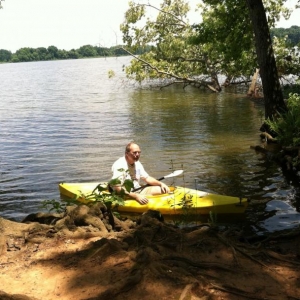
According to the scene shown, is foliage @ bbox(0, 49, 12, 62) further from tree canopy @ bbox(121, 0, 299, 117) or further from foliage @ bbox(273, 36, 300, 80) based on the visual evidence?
foliage @ bbox(273, 36, 300, 80)

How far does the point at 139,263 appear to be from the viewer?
4.10m

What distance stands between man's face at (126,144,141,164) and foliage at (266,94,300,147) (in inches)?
189

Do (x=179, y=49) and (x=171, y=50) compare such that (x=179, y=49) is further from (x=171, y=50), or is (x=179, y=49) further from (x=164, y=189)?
(x=164, y=189)

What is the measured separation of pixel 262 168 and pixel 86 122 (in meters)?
9.82

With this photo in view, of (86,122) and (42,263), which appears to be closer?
(42,263)

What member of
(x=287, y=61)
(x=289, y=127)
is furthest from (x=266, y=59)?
(x=287, y=61)

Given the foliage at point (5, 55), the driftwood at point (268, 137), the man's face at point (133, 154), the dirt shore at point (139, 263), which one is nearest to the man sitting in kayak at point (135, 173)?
the man's face at point (133, 154)

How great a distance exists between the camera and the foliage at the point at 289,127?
10539 mm

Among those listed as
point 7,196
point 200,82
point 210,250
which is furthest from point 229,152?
point 200,82

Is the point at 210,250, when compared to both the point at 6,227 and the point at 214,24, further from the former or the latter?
the point at 214,24

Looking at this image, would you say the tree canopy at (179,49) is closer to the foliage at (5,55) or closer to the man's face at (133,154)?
the man's face at (133,154)

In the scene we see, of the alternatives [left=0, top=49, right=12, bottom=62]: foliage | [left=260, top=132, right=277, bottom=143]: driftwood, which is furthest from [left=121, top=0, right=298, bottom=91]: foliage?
[left=0, top=49, right=12, bottom=62]: foliage

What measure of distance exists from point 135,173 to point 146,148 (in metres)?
5.67

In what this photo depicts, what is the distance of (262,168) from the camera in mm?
10312
